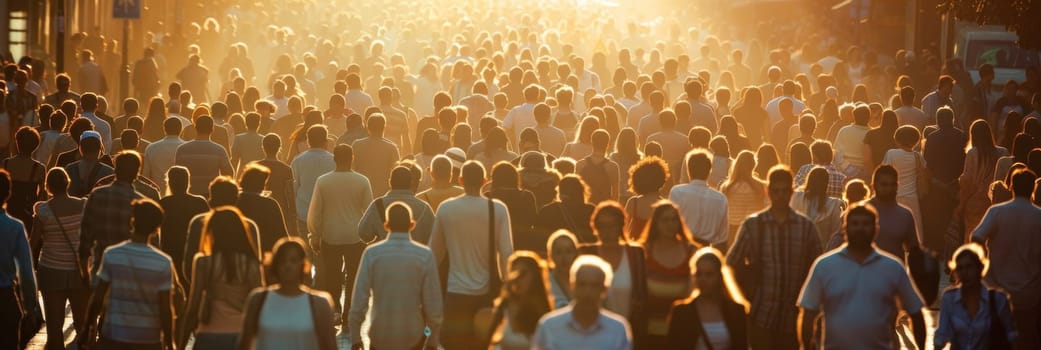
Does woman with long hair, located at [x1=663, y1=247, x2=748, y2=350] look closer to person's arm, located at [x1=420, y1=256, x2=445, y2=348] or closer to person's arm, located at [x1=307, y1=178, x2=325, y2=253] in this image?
person's arm, located at [x1=420, y1=256, x2=445, y2=348]

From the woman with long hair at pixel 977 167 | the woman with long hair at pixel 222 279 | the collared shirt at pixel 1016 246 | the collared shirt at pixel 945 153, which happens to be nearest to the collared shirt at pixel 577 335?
the woman with long hair at pixel 222 279

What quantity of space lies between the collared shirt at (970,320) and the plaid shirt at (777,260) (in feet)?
2.83

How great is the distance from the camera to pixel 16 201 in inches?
660

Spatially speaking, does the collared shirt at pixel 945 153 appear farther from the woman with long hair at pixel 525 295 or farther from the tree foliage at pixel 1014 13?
the woman with long hair at pixel 525 295

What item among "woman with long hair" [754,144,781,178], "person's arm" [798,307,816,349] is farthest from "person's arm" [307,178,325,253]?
"person's arm" [798,307,816,349]

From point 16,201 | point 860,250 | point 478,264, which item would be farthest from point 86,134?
point 860,250

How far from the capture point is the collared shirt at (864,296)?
1120cm

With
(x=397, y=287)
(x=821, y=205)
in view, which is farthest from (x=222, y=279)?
(x=821, y=205)

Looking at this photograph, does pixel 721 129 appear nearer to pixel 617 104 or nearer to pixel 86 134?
pixel 617 104

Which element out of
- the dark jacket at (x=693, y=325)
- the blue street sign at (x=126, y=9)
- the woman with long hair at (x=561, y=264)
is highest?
the blue street sign at (x=126, y=9)

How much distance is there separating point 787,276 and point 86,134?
18.8 ft

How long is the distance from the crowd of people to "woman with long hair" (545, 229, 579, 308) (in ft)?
0.03

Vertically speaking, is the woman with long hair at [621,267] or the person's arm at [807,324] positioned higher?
the woman with long hair at [621,267]

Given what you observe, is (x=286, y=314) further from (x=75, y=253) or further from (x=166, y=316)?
(x=75, y=253)
